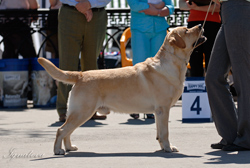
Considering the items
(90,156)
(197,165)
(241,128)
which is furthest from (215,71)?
(90,156)

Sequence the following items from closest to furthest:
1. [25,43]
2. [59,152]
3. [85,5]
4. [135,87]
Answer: [59,152]
[135,87]
[85,5]
[25,43]

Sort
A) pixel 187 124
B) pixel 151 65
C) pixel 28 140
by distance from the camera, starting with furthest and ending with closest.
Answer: pixel 187 124
pixel 28 140
pixel 151 65

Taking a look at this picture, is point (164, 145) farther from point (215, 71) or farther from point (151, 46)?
point (151, 46)

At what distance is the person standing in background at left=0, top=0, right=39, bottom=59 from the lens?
10.6 meters

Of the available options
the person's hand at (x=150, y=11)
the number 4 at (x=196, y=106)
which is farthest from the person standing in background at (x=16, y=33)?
the number 4 at (x=196, y=106)

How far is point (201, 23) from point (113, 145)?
9.78 ft

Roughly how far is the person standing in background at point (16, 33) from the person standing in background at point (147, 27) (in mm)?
3537

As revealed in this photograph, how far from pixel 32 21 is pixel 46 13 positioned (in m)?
0.36

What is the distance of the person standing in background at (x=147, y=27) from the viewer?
761 centimetres

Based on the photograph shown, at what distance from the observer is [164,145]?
5.14 meters

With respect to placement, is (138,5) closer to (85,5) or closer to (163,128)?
(85,5)

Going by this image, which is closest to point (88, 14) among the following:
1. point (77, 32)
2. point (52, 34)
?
point (77, 32)

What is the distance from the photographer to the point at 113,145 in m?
5.62

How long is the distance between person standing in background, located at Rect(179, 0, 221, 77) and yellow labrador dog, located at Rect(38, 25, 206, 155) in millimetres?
2370
